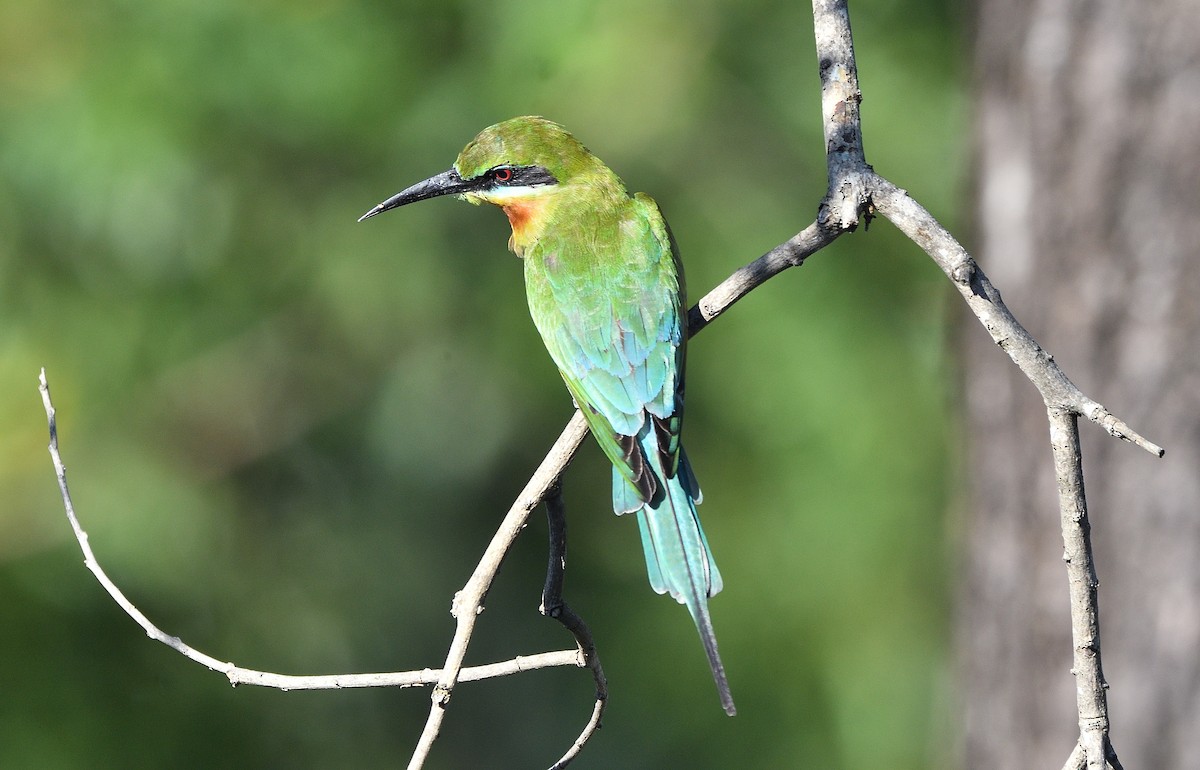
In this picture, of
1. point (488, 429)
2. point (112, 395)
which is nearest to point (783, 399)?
point (488, 429)

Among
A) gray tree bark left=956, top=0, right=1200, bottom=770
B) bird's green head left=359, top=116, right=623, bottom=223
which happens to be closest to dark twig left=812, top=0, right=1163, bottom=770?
bird's green head left=359, top=116, right=623, bottom=223

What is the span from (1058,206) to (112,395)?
2.99m

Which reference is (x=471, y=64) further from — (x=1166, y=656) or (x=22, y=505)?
(x=1166, y=656)

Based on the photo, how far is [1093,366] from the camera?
323cm

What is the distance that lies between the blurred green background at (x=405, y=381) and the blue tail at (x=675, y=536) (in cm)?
201

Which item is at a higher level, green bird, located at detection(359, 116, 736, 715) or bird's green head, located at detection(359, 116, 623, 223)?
bird's green head, located at detection(359, 116, 623, 223)

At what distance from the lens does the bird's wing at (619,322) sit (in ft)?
7.75

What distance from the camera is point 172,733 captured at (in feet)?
13.7

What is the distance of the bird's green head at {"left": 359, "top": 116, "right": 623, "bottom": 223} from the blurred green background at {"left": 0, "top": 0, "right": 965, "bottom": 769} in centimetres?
135

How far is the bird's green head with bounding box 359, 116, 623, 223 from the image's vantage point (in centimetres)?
280

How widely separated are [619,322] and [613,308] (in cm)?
5

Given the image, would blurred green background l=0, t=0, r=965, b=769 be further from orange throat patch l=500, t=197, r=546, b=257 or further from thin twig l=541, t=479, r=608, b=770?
thin twig l=541, t=479, r=608, b=770

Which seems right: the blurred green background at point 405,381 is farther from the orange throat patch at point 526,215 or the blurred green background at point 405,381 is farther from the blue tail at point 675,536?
the blue tail at point 675,536

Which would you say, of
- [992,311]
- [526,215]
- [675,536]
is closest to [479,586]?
[675,536]
